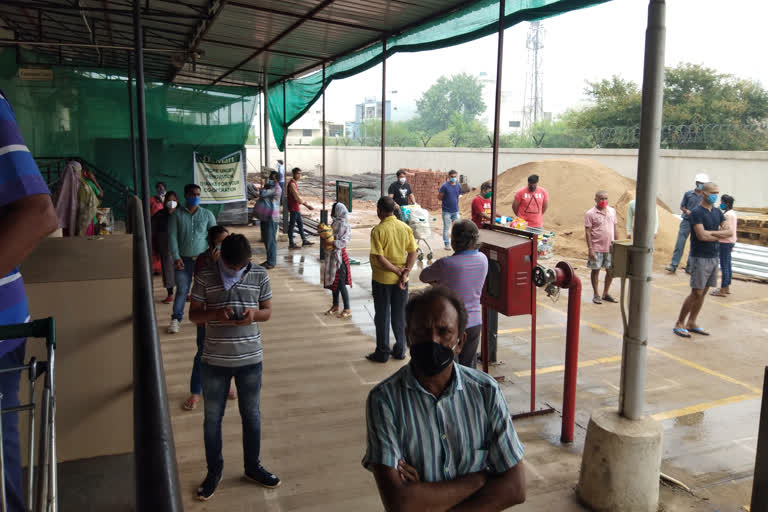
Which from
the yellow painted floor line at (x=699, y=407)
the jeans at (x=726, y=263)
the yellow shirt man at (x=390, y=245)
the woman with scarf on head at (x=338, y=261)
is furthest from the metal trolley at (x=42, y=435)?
the jeans at (x=726, y=263)

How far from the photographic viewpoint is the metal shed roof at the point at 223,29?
7.43 meters

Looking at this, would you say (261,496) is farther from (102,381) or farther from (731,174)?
(731,174)

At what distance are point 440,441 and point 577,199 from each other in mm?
18213

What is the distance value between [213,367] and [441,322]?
7.60ft

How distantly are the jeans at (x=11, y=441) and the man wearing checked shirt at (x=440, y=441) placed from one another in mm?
1081

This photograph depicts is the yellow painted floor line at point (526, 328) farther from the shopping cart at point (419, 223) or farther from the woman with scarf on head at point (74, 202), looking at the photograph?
the woman with scarf on head at point (74, 202)

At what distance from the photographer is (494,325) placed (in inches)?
257

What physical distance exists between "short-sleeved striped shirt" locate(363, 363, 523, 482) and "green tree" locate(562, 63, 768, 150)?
88.1ft

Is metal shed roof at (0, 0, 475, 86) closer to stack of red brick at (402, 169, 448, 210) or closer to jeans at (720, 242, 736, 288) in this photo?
jeans at (720, 242, 736, 288)

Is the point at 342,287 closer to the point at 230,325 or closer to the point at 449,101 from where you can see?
the point at 230,325

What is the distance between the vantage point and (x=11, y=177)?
4.97 ft

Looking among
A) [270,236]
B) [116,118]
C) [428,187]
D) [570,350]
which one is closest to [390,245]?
[570,350]

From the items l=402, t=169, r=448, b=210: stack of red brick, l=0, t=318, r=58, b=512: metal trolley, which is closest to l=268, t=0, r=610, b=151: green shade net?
l=0, t=318, r=58, b=512: metal trolley

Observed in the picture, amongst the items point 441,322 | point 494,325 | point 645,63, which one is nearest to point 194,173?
point 494,325
